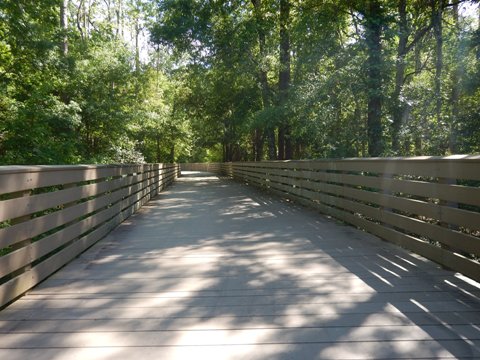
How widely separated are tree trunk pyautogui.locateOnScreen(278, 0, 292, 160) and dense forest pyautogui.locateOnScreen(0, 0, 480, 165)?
0.17 feet

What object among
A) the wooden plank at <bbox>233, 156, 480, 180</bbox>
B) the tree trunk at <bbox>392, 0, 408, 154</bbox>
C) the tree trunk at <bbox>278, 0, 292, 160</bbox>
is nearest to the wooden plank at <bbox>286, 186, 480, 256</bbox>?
the wooden plank at <bbox>233, 156, 480, 180</bbox>

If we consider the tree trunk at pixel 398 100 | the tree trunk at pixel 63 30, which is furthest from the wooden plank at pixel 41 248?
the tree trunk at pixel 63 30

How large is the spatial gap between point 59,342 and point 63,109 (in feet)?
39.9

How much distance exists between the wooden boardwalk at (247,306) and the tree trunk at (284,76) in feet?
33.5

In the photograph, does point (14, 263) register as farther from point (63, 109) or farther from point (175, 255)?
point (63, 109)

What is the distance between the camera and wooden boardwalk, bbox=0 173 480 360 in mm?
2533

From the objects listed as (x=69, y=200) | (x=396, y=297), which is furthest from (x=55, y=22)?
(x=396, y=297)

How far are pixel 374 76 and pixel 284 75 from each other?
6.22 metres

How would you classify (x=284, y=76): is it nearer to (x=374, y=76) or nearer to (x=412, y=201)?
→ (x=374, y=76)

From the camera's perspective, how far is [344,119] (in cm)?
1313

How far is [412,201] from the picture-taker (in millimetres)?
4484

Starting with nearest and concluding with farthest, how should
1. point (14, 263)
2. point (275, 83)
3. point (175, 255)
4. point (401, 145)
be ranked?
point (14, 263), point (175, 255), point (401, 145), point (275, 83)

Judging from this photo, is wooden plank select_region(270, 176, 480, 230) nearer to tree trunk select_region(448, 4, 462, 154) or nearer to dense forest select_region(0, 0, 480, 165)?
tree trunk select_region(448, 4, 462, 154)

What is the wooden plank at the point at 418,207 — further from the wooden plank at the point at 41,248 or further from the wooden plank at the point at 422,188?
the wooden plank at the point at 41,248
